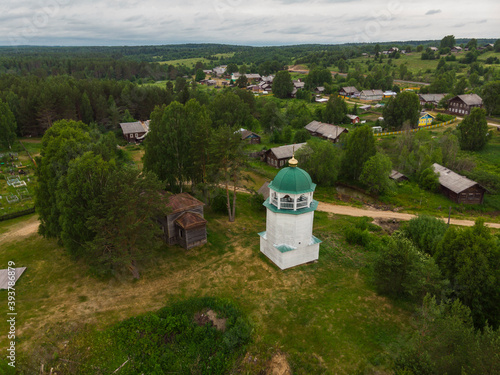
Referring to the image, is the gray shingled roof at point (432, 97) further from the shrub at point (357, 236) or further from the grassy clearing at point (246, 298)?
the grassy clearing at point (246, 298)

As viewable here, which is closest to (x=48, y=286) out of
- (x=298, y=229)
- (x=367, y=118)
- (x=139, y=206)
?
(x=139, y=206)

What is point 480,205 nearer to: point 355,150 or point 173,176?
point 355,150

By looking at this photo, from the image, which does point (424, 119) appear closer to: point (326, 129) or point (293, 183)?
point (326, 129)

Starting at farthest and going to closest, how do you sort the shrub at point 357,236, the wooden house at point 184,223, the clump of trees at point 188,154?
the clump of trees at point 188,154 < the shrub at point 357,236 < the wooden house at point 184,223

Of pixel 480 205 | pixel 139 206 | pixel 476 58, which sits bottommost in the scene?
pixel 480 205

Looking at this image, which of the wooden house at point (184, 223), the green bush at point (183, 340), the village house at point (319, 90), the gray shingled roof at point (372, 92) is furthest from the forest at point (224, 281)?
the village house at point (319, 90)

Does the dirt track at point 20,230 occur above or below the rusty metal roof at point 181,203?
below
